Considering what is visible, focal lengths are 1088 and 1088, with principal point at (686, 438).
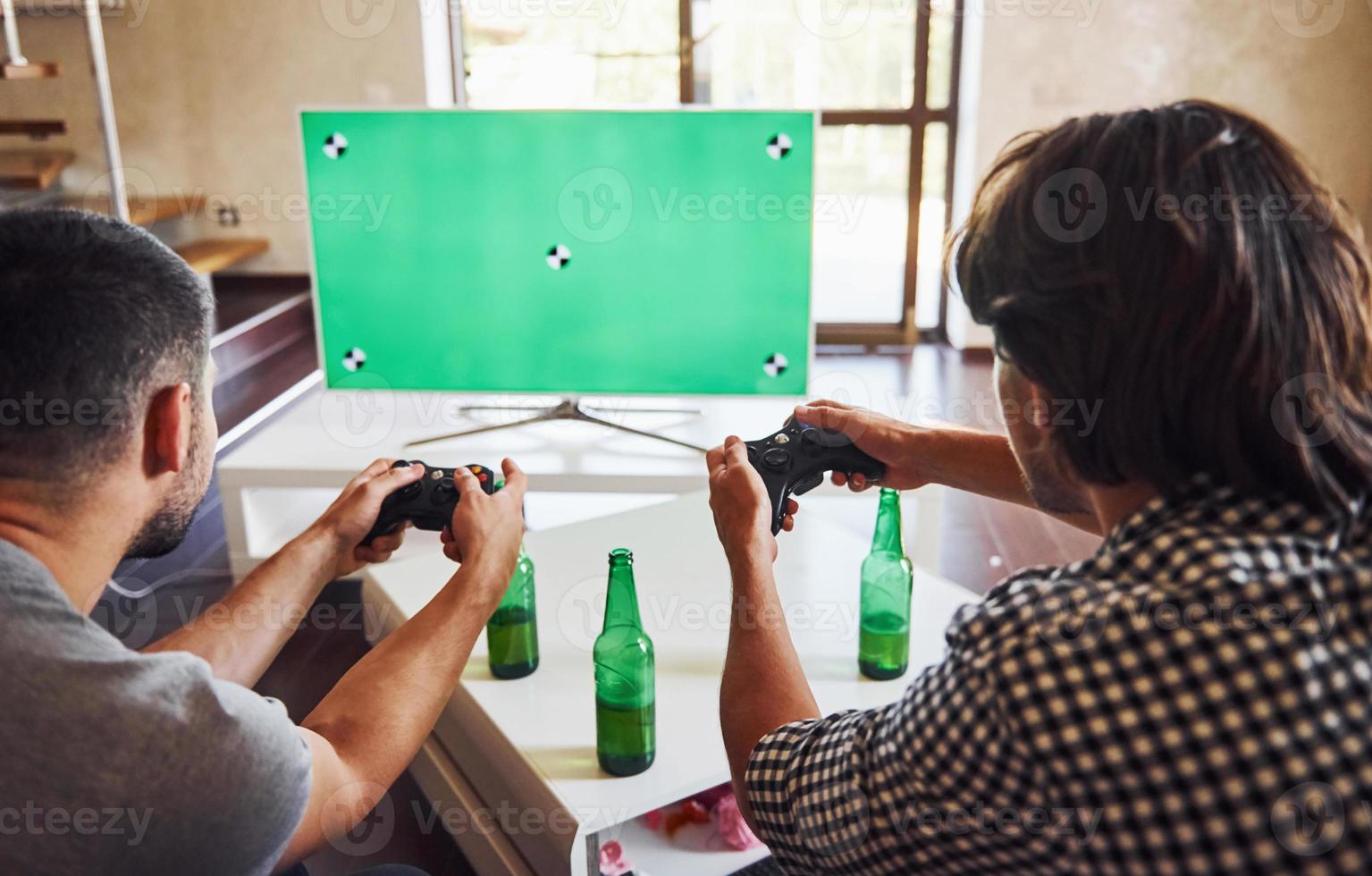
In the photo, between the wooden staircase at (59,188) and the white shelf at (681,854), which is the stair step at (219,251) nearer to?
the wooden staircase at (59,188)

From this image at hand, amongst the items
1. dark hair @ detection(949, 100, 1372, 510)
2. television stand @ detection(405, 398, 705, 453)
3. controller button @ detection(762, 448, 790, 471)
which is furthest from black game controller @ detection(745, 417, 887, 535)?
television stand @ detection(405, 398, 705, 453)

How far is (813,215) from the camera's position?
2195 millimetres

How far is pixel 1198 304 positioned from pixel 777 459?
1.93 ft

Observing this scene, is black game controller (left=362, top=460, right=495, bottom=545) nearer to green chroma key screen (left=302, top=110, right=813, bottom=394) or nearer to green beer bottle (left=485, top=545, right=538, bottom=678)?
green beer bottle (left=485, top=545, right=538, bottom=678)

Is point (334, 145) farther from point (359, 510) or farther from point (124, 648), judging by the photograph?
point (124, 648)

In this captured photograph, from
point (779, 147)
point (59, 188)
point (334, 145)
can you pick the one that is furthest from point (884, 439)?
point (59, 188)

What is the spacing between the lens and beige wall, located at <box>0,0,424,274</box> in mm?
4695

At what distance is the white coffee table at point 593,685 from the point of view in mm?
1198

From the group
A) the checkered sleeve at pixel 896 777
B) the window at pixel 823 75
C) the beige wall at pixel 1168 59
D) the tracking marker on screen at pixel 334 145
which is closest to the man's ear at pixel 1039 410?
the checkered sleeve at pixel 896 777

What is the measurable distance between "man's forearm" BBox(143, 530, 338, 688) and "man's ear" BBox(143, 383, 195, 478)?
248 millimetres

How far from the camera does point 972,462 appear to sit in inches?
50.6

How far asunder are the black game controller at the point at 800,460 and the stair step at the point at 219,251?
3772 millimetres

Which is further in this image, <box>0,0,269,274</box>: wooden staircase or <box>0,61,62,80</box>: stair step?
<box>0,0,269,274</box>: wooden staircase

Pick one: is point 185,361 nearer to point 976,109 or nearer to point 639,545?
point 639,545
